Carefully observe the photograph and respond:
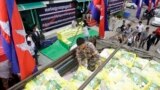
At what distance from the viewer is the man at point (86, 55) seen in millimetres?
4762

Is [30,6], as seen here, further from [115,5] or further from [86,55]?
[115,5]

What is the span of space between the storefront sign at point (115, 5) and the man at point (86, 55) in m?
15.1

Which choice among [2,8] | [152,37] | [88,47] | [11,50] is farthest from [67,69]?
[152,37]

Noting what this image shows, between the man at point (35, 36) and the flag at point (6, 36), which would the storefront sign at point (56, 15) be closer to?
the man at point (35, 36)

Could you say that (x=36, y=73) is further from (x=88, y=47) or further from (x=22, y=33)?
(x=88, y=47)

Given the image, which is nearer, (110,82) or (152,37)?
(110,82)

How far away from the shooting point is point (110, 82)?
3650 millimetres

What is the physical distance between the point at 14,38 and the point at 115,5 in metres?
18.0

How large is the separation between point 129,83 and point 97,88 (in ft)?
1.97

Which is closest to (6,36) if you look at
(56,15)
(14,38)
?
(14,38)

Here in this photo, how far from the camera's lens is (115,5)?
2028 cm

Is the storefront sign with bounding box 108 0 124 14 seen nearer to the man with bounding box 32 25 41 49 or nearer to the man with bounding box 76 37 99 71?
the man with bounding box 32 25 41 49

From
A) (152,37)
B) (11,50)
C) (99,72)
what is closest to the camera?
(11,50)

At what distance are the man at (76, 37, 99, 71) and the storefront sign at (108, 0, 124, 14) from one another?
595 inches
